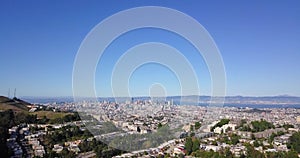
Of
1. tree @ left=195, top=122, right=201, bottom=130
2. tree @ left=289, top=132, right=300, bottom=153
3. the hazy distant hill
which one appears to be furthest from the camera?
the hazy distant hill

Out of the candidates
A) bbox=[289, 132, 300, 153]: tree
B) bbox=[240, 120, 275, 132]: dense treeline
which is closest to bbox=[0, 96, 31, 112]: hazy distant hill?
bbox=[240, 120, 275, 132]: dense treeline

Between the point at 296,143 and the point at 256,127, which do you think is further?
the point at 256,127

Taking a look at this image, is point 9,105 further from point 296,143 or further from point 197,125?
point 296,143

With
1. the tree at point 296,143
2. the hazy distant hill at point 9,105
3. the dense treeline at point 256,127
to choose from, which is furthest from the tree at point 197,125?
the hazy distant hill at point 9,105

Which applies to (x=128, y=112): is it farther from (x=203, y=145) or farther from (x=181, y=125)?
(x=203, y=145)

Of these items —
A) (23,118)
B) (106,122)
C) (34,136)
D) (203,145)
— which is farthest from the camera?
(23,118)

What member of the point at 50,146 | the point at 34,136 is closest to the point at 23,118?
the point at 34,136

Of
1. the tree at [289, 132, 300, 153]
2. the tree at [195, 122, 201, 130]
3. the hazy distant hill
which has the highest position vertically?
the hazy distant hill

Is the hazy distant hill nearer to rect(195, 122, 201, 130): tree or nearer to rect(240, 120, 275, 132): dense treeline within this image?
rect(195, 122, 201, 130): tree

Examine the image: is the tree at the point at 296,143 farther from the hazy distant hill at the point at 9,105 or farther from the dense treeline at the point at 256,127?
the hazy distant hill at the point at 9,105

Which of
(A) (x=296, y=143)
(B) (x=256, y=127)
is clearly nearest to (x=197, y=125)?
(B) (x=256, y=127)

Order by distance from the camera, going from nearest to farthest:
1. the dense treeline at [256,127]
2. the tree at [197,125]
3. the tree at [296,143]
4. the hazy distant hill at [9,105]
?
the tree at [296,143]
the tree at [197,125]
the dense treeline at [256,127]
the hazy distant hill at [9,105]
